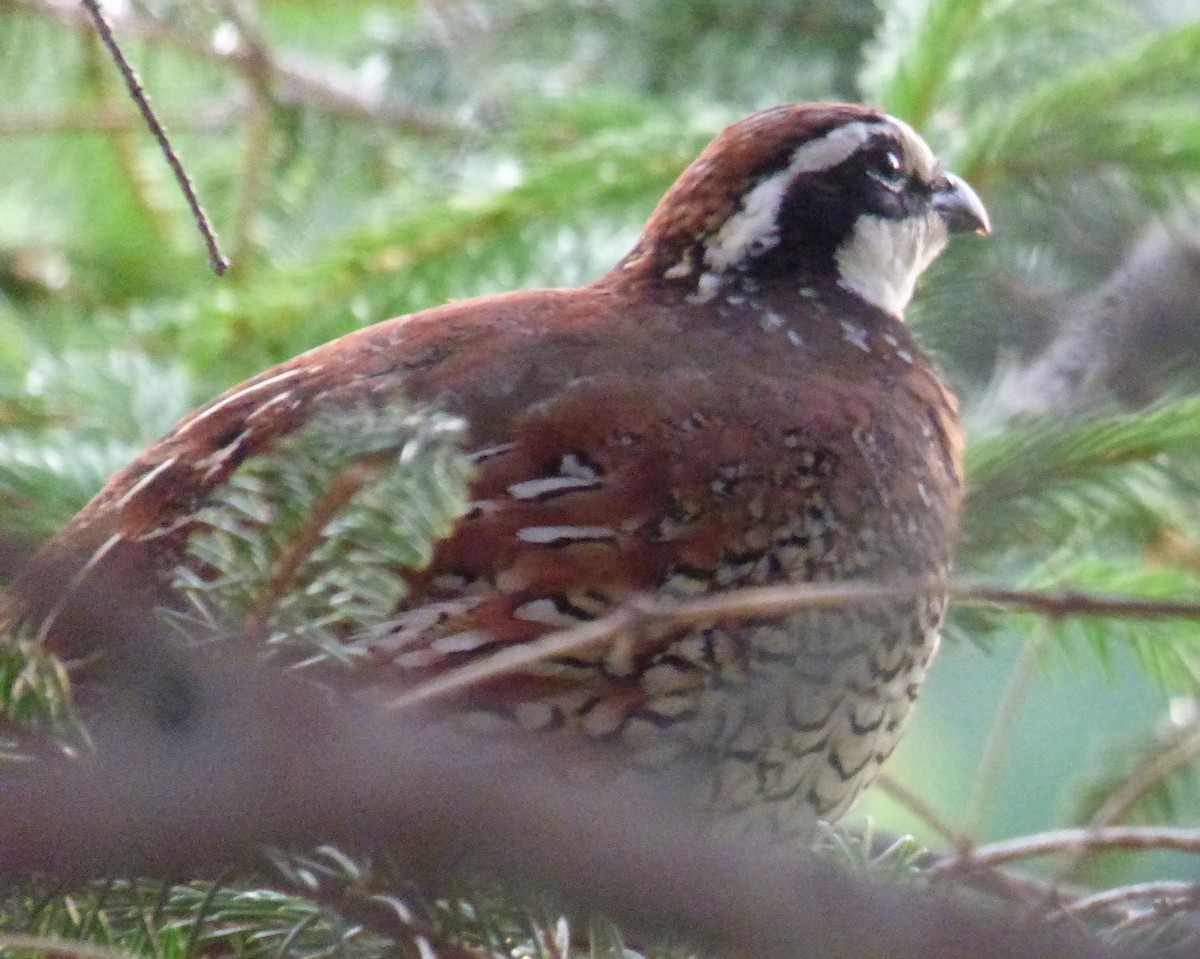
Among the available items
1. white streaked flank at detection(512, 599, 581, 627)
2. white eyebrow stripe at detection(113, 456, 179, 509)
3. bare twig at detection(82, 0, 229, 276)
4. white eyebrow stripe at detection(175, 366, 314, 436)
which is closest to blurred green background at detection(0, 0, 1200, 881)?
white eyebrow stripe at detection(113, 456, 179, 509)

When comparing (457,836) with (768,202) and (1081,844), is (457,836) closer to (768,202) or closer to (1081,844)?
(1081,844)

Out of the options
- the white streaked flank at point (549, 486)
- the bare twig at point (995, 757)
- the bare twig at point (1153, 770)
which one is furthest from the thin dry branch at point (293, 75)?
the bare twig at point (1153, 770)

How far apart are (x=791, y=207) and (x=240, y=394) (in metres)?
0.82

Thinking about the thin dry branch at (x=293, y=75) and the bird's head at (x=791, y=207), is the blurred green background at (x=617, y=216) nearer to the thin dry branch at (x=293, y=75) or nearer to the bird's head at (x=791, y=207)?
the thin dry branch at (x=293, y=75)

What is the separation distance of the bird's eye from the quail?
0.29 metres

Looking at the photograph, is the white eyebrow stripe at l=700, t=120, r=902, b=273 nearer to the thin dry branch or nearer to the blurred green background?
the blurred green background

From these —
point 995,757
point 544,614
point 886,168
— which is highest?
point 886,168

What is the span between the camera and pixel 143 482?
2.03 meters

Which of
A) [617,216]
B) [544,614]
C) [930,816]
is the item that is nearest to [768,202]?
[617,216]

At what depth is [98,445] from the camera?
2.54 metres

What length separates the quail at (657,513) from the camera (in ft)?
6.09

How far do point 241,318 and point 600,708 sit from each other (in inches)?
44.2

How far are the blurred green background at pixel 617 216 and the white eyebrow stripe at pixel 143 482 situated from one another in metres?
0.11

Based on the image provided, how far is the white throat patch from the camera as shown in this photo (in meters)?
2.54
